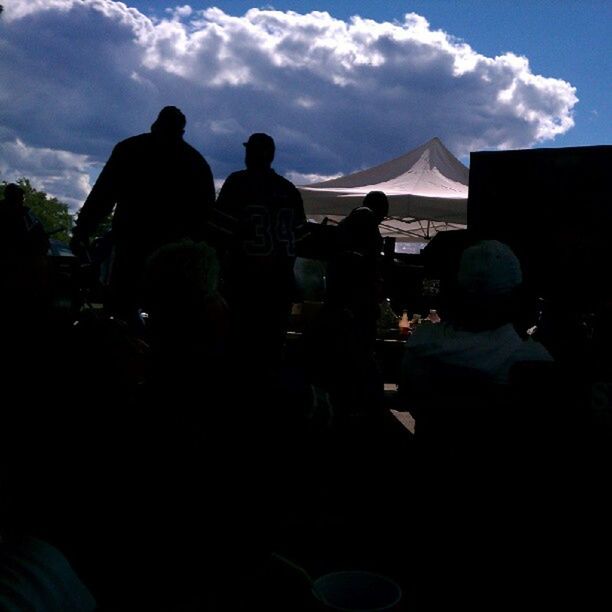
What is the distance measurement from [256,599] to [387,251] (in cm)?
729

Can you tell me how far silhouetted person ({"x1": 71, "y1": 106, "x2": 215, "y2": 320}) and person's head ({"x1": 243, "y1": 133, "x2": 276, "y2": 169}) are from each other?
2.10 ft

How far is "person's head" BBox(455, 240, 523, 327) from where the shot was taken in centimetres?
239

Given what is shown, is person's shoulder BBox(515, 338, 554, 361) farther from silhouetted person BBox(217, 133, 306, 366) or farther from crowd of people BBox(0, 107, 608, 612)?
silhouetted person BBox(217, 133, 306, 366)

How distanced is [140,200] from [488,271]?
2892 mm

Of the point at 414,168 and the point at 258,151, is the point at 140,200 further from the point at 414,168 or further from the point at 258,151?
the point at 414,168

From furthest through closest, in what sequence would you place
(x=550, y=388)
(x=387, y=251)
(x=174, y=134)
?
(x=387, y=251)
(x=174, y=134)
(x=550, y=388)

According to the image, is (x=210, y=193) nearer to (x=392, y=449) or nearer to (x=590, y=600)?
(x=392, y=449)

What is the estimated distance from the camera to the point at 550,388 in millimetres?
1704

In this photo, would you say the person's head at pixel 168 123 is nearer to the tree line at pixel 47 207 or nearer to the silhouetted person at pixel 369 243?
the silhouetted person at pixel 369 243

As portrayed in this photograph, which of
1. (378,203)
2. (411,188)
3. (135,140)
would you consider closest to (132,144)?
(135,140)

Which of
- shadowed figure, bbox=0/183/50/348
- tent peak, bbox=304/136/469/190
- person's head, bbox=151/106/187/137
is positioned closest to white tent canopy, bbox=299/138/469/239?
tent peak, bbox=304/136/469/190

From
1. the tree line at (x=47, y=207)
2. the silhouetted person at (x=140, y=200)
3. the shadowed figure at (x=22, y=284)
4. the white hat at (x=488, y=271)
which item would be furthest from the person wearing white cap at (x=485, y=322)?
the tree line at (x=47, y=207)

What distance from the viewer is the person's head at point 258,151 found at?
17.6 ft

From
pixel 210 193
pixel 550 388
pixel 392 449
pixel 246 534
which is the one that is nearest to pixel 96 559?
pixel 246 534
